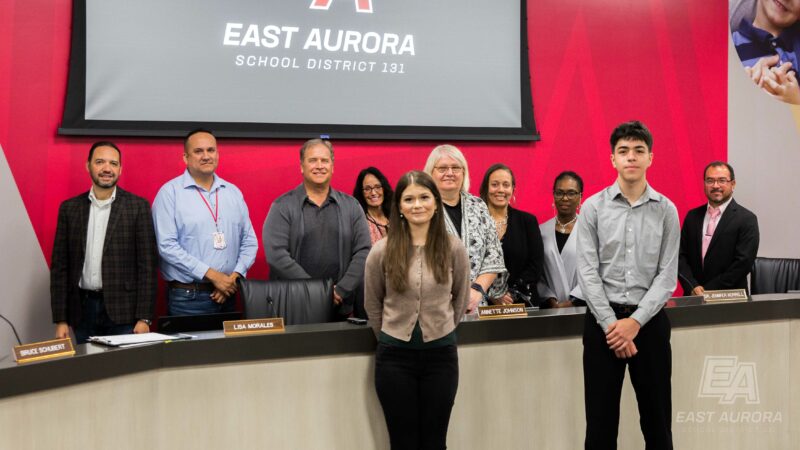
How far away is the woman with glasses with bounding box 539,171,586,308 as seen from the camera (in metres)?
4.02

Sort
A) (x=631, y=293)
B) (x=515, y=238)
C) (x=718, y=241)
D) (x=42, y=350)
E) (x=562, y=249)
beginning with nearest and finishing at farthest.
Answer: (x=42, y=350) < (x=631, y=293) < (x=515, y=238) < (x=562, y=249) < (x=718, y=241)

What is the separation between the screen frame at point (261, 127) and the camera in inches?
162

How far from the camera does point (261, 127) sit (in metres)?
4.50

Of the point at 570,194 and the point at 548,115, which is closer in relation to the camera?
the point at 570,194

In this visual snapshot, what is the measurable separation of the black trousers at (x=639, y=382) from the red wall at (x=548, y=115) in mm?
2399

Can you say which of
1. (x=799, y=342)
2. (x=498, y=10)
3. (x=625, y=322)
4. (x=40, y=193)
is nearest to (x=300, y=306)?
(x=625, y=322)

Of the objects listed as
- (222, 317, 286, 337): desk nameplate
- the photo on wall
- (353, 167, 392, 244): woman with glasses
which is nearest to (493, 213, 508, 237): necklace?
(353, 167, 392, 244): woman with glasses

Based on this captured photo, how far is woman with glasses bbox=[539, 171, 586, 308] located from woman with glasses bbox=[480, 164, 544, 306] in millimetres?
120

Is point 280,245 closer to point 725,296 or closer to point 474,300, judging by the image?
point 474,300

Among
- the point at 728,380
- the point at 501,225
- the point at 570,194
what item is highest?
the point at 570,194

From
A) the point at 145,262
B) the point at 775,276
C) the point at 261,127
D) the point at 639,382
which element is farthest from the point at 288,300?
the point at 775,276

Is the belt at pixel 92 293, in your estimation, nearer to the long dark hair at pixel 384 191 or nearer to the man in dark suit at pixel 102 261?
the man in dark suit at pixel 102 261

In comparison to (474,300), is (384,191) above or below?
above

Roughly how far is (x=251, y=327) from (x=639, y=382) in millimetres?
1359
